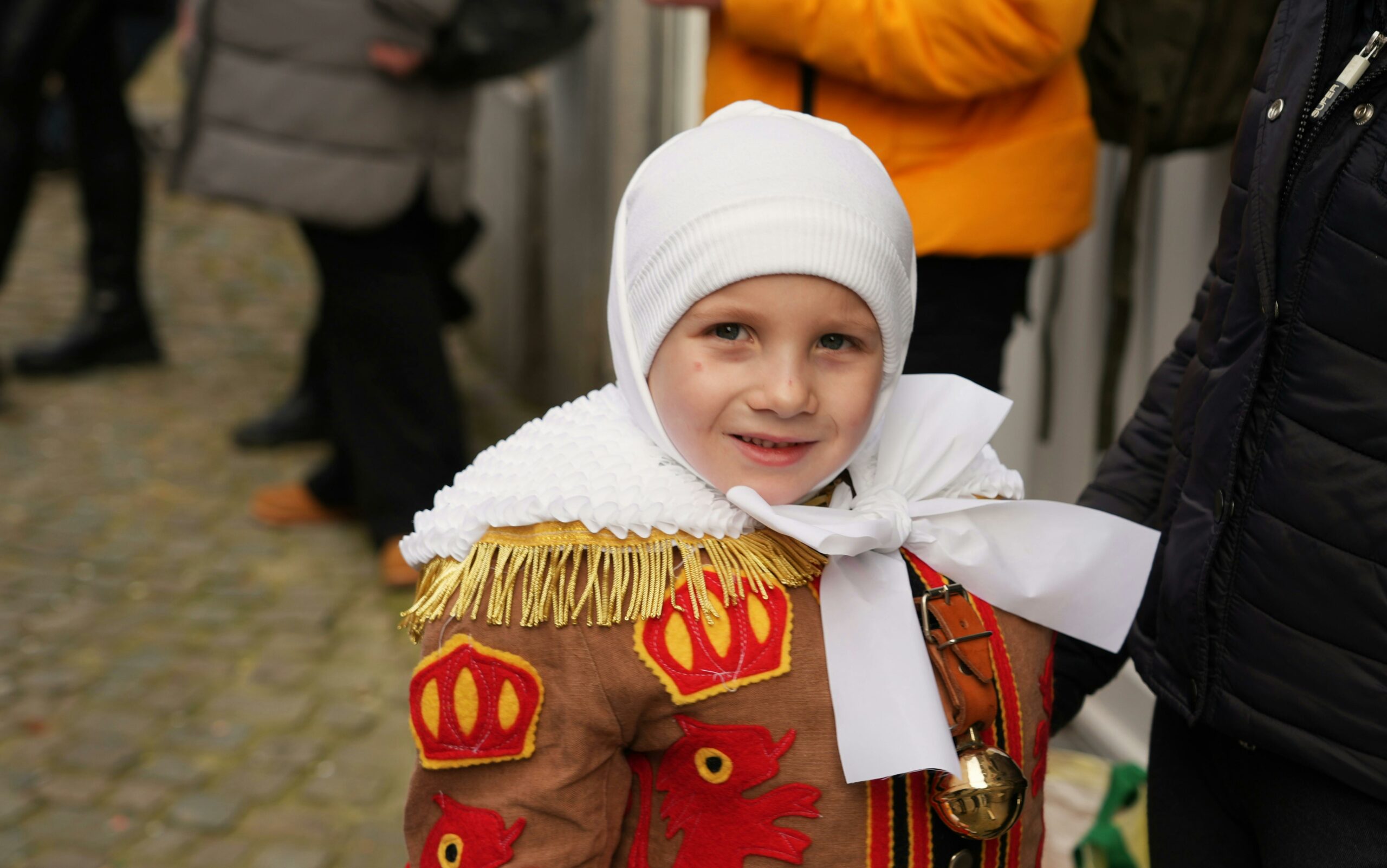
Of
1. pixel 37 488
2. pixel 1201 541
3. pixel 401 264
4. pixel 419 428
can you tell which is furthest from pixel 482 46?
pixel 1201 541

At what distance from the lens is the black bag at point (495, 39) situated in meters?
3.50

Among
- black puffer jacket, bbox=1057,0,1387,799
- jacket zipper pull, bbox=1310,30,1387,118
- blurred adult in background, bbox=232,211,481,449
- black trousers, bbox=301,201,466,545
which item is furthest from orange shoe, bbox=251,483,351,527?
jacket zipper pull, bbox=1310,30,1387,118

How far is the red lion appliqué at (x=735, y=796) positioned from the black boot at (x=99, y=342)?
16.1 ft

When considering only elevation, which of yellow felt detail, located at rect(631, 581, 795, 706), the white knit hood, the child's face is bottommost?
yellow felt detail, located at rect(631, 581, 795, 706)

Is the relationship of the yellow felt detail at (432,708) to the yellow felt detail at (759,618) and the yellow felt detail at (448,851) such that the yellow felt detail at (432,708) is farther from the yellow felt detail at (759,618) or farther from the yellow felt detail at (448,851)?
the yellow felt detail at (759,618)

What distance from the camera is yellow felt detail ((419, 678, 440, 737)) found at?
1290 millimetres

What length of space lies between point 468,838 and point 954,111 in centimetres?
139

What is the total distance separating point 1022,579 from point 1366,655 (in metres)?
0.33

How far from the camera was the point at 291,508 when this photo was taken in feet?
14.4

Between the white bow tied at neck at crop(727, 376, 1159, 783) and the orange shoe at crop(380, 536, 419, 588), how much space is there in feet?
8.45

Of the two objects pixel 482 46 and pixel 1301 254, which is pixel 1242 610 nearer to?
pixel 1301 254

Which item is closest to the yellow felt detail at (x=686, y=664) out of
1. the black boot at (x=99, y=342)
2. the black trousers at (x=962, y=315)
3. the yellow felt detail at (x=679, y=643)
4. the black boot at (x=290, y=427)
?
the yellow felt detail at (x=679, y=643)

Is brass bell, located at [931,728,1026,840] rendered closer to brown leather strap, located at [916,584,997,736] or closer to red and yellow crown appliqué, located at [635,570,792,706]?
brown leather strap, located at [916,584,997,736]

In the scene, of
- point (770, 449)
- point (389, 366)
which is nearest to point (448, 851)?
point (770, 449)
